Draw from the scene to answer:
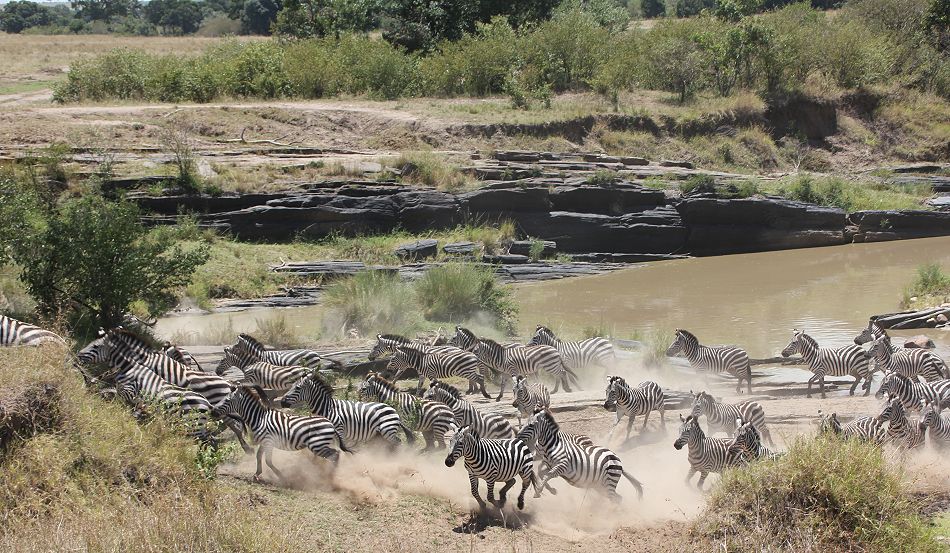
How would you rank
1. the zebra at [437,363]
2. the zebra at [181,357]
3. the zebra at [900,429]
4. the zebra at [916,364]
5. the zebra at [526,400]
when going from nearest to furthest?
the zebra at [900,429] → the zebra at [526,400] → the zebra at [181,357] → the zebra at [437,363] → the zebra at [916,364]

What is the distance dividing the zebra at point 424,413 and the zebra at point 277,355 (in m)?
2.12

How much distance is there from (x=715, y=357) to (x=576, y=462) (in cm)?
593

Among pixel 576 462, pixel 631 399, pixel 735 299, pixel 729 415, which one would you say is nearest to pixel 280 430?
pixel 576 462

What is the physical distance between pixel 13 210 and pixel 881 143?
38.5 m

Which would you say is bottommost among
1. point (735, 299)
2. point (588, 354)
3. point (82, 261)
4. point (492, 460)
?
point (735, 299)

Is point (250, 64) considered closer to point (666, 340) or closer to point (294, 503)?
point (666, 340)

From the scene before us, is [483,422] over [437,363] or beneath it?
over

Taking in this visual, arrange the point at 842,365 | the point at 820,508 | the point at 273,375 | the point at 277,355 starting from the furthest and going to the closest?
1. the point at 842,365
2. the point at 277,355
3. the point at 273,375
4. the point at 820,508

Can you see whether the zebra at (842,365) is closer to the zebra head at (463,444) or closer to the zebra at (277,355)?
the zebra head at (463,444)

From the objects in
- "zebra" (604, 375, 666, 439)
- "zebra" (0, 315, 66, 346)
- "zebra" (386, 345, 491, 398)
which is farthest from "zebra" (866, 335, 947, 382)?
"zebra" (0, 315, 66, 346)

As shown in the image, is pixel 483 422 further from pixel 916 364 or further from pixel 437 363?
pixel 916 364

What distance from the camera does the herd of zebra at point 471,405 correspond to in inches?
391

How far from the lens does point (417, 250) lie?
26234 mm

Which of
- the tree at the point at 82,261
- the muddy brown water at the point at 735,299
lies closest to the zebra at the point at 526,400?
the muddy brown water at the point at 735,299
